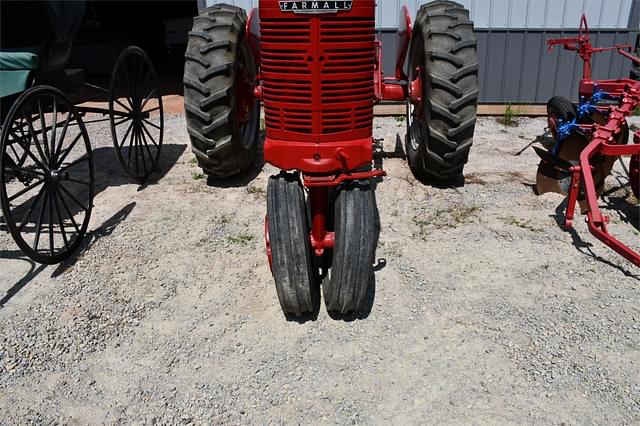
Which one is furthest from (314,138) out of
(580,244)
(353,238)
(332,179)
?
(580,244)

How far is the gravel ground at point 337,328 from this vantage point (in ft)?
8.72

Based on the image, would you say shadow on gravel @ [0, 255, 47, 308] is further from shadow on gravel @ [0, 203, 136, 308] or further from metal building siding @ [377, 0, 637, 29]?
metal building siding @ [377, 0, 637, 29]

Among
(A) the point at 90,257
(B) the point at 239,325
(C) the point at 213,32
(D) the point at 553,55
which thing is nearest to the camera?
(B) the point at 239,325

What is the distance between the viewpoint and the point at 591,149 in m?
4.03

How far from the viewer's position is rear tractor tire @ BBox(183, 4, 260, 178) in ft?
14.2

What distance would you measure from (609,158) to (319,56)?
3006 mm

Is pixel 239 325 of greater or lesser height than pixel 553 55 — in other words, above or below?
below

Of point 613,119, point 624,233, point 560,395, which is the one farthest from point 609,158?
point 560,395

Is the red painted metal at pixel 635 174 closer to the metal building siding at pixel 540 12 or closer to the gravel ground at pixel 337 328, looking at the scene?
the gravel ground at pixel 337 328

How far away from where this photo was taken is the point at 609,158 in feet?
15.0

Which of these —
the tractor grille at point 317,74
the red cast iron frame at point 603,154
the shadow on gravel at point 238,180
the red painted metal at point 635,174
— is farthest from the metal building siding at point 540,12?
the tractor grille at point 317,74

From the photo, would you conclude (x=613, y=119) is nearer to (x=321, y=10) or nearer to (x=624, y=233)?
(x=624, y=233)

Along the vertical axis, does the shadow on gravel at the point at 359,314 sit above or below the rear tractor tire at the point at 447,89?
below

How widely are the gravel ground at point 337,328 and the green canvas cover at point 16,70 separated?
3.89ft
